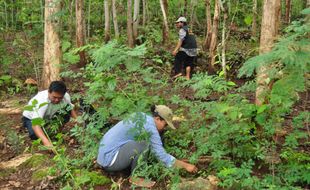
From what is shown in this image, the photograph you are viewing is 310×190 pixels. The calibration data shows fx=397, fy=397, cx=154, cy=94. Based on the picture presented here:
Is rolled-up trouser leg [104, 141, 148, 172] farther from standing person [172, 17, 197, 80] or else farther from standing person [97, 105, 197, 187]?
standing person [172, 17, 197, 80]

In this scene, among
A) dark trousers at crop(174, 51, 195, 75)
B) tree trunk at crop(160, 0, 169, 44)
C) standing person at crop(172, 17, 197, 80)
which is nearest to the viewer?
standing person at crop(172, 17, 197, 80)

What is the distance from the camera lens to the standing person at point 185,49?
10117mm

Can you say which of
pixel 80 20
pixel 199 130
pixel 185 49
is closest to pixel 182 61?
pixel 185 49

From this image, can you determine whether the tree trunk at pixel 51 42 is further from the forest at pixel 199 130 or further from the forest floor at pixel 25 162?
the forest at pixel 199 130

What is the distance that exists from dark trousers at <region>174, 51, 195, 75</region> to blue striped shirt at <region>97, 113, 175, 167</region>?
224 inches

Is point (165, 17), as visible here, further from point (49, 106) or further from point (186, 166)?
point (186, 166)

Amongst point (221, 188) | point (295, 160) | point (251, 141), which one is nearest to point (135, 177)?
point (221, 188)

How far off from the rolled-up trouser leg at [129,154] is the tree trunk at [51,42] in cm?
386

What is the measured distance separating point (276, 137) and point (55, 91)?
317cm

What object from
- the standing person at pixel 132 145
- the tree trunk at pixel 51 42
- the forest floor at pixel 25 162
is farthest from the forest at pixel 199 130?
the tree trunk at pixel 51 42

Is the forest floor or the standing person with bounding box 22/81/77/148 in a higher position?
the standing person with bounding box 22/81/77/148

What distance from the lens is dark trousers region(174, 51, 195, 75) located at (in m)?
10.3

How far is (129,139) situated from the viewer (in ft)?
16.2

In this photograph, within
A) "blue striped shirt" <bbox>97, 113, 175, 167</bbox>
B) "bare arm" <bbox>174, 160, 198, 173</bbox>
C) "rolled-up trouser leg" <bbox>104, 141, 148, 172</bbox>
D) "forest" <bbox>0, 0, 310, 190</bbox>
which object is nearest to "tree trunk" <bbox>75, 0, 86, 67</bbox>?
"forest" <bbox>0, 0, 310, 190</bbox>
